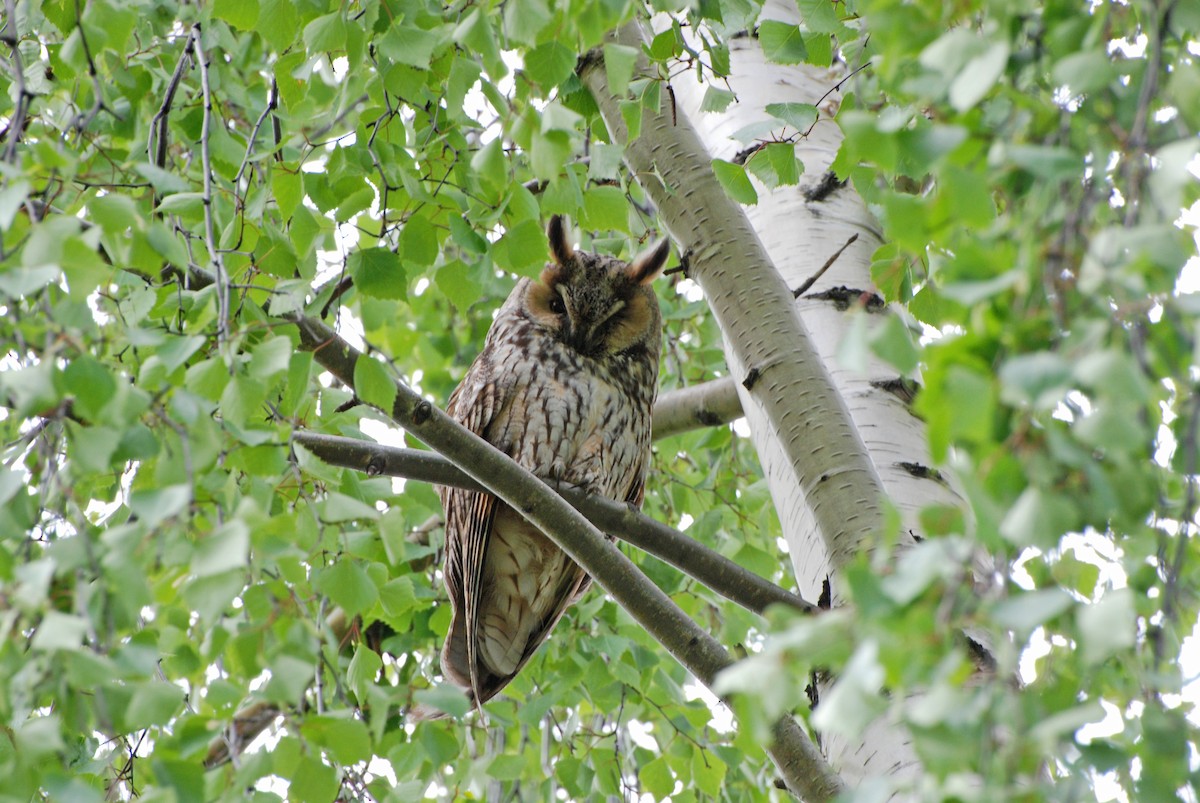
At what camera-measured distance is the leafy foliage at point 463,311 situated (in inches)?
24.1

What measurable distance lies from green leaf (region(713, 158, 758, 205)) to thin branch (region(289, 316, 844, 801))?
1.57ft

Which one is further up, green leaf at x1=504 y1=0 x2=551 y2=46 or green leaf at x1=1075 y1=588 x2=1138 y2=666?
green leaf at x1=504 y1=0 x2=551 y2=46

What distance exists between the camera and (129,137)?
5.96 ft

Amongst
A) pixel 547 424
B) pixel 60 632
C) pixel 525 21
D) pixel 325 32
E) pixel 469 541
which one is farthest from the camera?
pixel 547 424

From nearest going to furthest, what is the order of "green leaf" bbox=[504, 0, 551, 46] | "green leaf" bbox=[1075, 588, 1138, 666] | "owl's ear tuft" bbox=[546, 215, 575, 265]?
"green leaf" bbox=[1075, 588, 1138, 666], "green leaf" bbox=[504, 0, 551, 46], "owl's ear tuft" bbox=[546, 215, 575, 265]

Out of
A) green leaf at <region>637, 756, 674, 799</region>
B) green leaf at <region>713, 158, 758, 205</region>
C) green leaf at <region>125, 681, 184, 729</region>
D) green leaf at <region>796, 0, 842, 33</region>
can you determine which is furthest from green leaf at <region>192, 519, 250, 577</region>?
green leaf at <region>637, 756, 674, 799</region>

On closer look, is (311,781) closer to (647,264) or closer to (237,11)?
(237,11)

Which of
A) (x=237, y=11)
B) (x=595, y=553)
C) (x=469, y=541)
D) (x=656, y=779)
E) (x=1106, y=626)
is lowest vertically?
(x=1106, y=626)

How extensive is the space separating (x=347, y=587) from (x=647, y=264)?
1.71m

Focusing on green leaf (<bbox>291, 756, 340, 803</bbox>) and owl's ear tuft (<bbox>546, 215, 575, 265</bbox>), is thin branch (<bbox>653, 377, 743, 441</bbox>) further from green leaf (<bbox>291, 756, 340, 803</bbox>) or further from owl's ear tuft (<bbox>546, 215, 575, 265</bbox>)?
green leaf (<bbox>291, 756, 340, 803</bbox>)

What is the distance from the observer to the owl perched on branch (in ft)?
8.09

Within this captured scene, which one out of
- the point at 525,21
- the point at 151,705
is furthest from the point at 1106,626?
the point at 525,21

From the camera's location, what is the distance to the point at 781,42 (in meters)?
1.47

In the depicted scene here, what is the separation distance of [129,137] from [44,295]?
3.23ft
